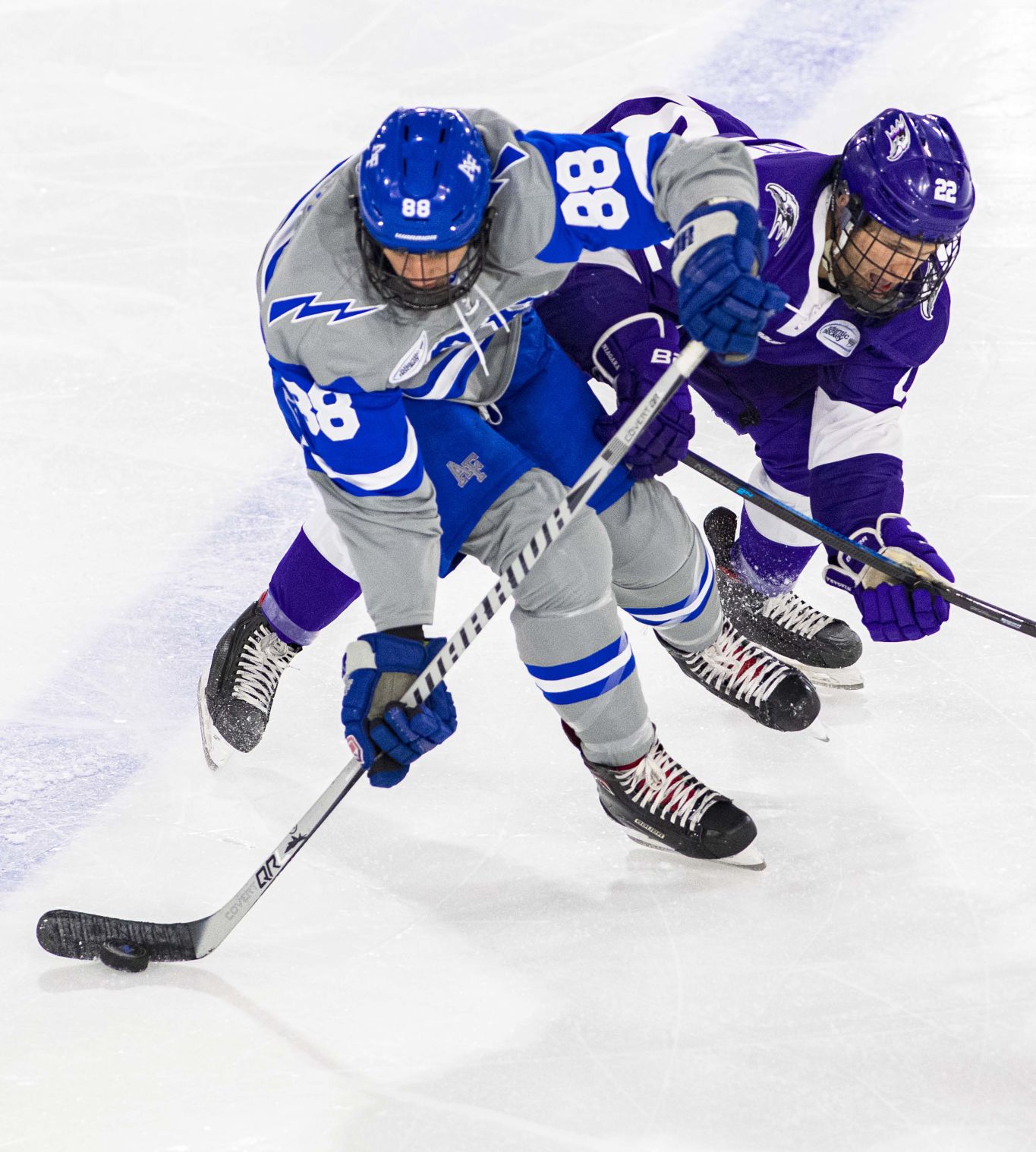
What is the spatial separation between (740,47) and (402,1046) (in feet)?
12.6

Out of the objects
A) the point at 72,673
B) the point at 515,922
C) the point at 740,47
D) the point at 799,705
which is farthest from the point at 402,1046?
the point at 740,47

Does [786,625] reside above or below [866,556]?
below

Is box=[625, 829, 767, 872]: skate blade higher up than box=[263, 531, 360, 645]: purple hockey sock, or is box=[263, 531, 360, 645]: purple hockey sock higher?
box=[625, 829, 767, 872]: skate blade

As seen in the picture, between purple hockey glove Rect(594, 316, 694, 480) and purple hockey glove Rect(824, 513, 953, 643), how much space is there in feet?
1.26

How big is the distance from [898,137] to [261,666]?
1464 mm

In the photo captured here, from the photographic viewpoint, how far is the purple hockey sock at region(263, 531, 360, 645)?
262 centimetres

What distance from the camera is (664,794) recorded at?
245cm

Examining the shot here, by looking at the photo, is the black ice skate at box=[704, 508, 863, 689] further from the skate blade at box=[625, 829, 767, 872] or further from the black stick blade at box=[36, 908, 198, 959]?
the black stick blade at box=[36, 908, 198, 959]

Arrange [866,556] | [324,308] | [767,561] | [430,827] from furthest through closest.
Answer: [767,561], [430,827], [866,556], [324,308]

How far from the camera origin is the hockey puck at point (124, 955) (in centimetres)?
222

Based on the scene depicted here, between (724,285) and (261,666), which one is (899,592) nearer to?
(724,285)

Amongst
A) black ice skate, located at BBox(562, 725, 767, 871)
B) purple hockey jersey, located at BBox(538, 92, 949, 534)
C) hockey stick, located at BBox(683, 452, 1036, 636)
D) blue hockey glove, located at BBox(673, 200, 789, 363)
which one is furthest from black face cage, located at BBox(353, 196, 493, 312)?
black ice skate, located at BBox(562, 725, 767, 871)

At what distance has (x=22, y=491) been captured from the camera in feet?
11.0

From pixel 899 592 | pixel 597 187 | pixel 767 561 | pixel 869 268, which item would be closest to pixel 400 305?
pixel 597 187
